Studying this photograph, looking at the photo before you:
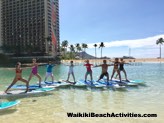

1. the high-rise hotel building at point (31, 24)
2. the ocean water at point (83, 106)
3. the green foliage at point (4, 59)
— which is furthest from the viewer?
the high-rise hotel building at point (31, 24)

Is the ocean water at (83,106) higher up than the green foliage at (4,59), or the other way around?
the green foliage at (4,59)

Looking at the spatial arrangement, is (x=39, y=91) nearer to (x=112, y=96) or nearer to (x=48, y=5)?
(x=112, y=96)

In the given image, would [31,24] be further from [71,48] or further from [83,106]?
[83,106]

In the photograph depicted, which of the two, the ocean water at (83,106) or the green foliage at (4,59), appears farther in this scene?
the green foliage at (4,59)

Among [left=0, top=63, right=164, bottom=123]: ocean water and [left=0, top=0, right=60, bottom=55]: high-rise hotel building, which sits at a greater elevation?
[left=0, top=0, right=60, bottom=55]: high-rise hotel building

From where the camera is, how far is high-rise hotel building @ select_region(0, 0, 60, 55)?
142875mm

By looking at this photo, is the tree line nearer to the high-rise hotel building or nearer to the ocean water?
the high-rise hotel building

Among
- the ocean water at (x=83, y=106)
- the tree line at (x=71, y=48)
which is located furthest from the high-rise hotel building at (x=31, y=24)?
the ocean water at (x=83, y=106)

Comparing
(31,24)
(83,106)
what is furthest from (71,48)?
(83,106)

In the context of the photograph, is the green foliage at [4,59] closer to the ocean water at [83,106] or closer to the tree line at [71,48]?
the tree line at [71,48]

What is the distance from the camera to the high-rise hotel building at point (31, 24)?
14288cm

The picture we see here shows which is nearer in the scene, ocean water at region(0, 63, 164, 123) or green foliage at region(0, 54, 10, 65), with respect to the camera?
ocean water at region(0, 63, 164, 123)

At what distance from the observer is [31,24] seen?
148m

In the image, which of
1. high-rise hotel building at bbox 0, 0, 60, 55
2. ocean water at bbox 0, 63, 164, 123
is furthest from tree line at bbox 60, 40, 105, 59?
ocean water at bbox 0, 63, 164, 123
